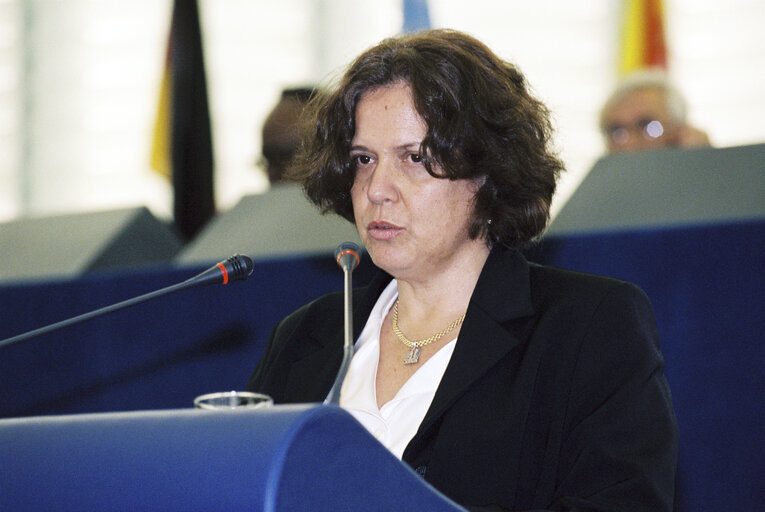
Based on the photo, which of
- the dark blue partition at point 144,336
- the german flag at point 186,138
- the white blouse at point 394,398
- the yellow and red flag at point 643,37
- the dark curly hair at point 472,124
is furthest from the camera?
the german flag at point 186,138

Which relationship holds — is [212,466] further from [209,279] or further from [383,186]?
[383,186]

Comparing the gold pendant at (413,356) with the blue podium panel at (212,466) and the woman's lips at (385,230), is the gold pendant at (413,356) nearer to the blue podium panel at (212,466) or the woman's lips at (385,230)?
the woman's lips at (385,230)

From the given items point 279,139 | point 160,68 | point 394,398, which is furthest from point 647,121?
point 160,68

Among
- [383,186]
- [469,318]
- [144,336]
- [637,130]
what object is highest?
[383,186]

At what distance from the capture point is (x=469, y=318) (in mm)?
1726

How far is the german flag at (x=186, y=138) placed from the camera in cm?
532

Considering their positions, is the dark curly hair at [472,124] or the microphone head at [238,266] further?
the dark curly hair at [472,124]

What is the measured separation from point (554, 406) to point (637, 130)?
202cm

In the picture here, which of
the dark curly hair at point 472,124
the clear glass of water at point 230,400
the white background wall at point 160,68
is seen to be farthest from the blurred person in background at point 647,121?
the clear glass of water at point 230,400

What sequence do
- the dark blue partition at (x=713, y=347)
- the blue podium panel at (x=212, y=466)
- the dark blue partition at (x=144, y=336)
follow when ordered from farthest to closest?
1. the dark blue partition at (x=144, y=336)
2. the dark blue partition at (x=713, y=347)
3. the blue podium panel at (x=212, y=466)

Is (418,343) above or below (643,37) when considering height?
below

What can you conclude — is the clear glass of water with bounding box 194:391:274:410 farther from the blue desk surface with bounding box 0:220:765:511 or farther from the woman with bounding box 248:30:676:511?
the blue desk surface with bounding box 0:220:765:511

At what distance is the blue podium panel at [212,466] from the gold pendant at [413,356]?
890 mm

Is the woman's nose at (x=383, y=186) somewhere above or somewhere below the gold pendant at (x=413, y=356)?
above
